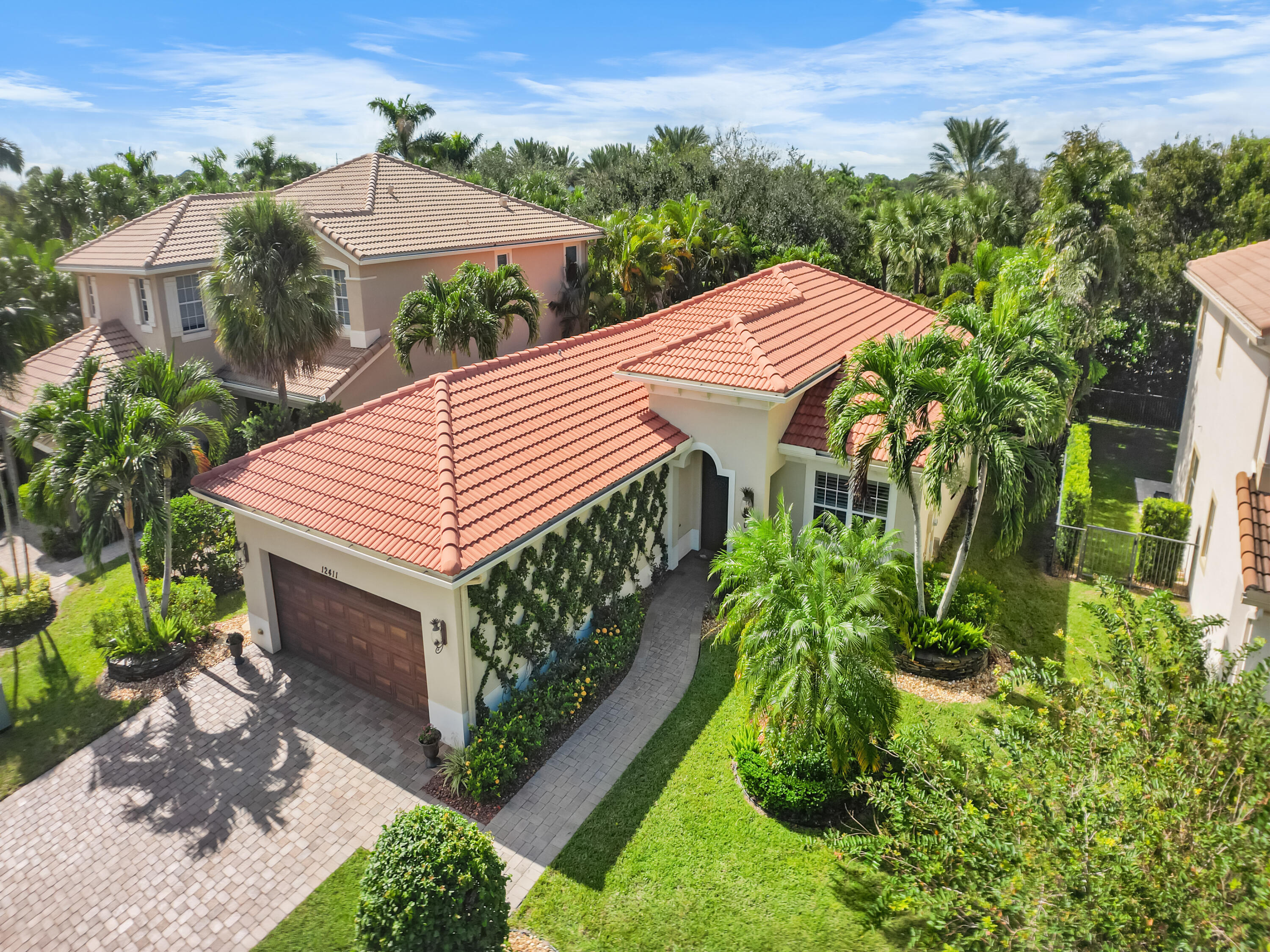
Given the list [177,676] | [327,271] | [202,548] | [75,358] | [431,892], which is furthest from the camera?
[327,271]

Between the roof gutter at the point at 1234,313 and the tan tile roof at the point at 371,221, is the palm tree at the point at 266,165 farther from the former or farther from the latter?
the roof gutter at the point at 1234,313

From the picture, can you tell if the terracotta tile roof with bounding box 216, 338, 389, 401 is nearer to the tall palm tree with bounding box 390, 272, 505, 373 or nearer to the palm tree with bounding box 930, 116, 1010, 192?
the tall palm tree with bounding box 390, 272, 505, 373

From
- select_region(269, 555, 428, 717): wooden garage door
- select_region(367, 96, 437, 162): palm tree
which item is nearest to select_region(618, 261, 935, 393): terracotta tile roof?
select_region(269, 555, 428, 717): wooden garage door

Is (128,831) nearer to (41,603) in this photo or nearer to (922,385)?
(41,603)

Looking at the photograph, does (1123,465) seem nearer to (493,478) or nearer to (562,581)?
(562,581)

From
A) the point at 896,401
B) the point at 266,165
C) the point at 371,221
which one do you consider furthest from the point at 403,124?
the point at 896,401

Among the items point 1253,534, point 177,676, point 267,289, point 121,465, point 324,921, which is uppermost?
point 267,289

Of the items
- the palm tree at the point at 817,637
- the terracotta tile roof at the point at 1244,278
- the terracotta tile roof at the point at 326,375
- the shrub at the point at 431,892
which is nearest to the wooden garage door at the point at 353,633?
the shrub at the point at 431,892
